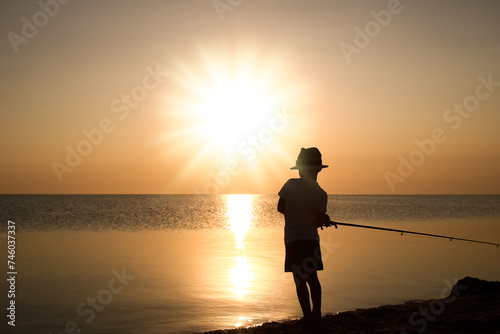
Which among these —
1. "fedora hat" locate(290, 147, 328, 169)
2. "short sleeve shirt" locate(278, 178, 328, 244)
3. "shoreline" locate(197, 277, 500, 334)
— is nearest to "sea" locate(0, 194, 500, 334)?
"shoreline" locate(197, 277, 500, 334)

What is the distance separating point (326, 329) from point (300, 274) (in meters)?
0.89

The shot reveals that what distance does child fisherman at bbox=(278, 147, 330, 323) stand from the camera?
250 inches

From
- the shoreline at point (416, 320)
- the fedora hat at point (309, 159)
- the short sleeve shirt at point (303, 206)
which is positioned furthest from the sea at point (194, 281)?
the fedora hat at point (309, 159)

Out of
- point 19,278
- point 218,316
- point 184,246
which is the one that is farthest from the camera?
point 184,246

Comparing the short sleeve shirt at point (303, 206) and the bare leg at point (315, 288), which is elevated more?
the short sleeve shirt at point (303, 206)

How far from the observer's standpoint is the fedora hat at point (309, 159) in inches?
257

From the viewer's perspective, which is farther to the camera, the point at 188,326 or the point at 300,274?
the point at 188,326

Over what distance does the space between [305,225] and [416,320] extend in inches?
95.0

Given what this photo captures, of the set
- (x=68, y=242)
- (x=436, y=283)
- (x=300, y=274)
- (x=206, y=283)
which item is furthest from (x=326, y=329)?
(x=68, y=242)

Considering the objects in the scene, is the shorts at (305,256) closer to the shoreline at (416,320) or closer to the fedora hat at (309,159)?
the shoreline at (416,320)

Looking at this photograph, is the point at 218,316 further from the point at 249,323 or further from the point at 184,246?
the point at 184,246

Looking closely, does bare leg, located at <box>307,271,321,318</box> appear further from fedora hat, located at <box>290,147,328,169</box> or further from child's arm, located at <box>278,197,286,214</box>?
fedora hat, located at <box>290,147,328,169</box>

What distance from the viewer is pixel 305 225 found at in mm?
6383

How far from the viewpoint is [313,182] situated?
647 centimetres
